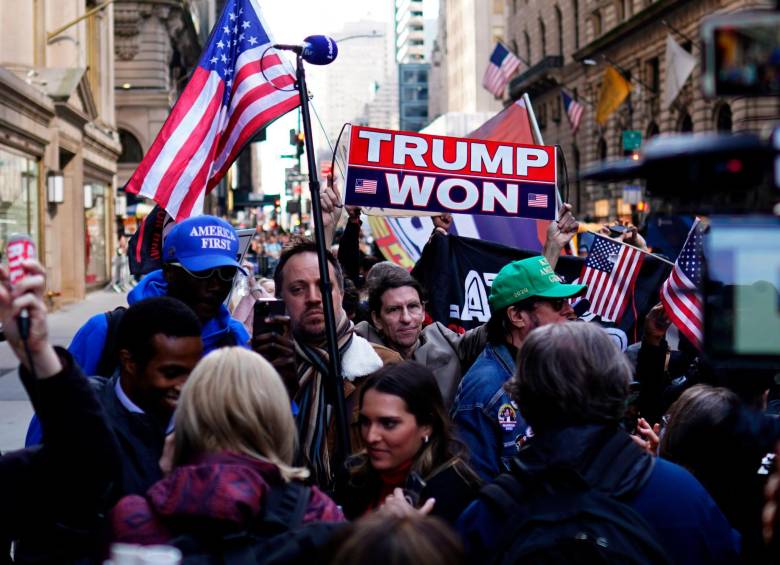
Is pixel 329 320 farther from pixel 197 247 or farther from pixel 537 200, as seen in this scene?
pixel 537 200

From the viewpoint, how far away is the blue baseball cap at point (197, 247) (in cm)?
476

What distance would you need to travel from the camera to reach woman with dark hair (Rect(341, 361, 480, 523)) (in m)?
3.65

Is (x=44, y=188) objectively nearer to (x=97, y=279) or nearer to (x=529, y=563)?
(x=97, y=279)

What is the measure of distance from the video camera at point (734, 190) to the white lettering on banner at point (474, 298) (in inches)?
222

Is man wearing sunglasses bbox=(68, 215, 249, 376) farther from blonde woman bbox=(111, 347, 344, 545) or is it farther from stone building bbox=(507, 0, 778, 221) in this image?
stone building bbox=(507, 0, 778, 221)

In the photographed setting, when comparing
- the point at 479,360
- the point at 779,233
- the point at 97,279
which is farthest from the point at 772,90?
the point at 97,279

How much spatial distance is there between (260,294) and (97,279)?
30.9m

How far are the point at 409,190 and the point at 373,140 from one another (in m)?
0.37

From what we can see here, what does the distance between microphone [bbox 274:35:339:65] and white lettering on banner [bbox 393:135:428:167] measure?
1750 millimetres

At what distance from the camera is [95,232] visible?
1407 inches

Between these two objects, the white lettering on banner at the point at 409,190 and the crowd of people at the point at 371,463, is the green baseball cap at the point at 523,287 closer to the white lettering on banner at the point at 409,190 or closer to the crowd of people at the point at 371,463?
the crowd of people at the point at 371,463

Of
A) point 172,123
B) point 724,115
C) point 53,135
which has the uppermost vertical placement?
point 724,115

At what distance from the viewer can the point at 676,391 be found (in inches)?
223

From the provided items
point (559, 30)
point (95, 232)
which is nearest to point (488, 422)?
point (95, 232)
